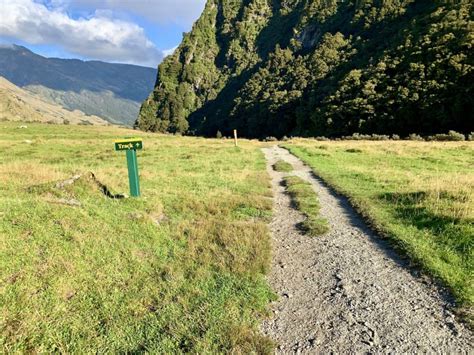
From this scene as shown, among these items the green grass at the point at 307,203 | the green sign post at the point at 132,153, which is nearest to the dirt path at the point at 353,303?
the green grass at the point at 307,203

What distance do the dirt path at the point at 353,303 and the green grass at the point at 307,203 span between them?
670mm

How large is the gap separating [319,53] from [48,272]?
437 feet

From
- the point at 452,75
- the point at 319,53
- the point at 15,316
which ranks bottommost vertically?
the point at 15,316

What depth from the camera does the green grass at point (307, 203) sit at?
31.7 ft

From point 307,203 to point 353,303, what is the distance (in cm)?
701

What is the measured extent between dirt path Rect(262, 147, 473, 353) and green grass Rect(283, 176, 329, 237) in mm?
670

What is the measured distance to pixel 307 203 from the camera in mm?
12633

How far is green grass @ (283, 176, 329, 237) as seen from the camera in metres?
9.65

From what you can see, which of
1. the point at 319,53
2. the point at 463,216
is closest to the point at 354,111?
the point at 319,53

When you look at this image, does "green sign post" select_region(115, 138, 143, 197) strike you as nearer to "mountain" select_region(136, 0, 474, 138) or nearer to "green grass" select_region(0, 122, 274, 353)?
"green grass" select_region(0, 122, 274, 353)

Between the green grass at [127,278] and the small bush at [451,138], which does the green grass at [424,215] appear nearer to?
the green grass at [127,278]

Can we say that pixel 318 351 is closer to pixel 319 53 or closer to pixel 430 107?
pixel 430 107

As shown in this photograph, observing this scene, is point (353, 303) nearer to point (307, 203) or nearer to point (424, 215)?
point (424, 215)

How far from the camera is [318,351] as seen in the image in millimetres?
4664
